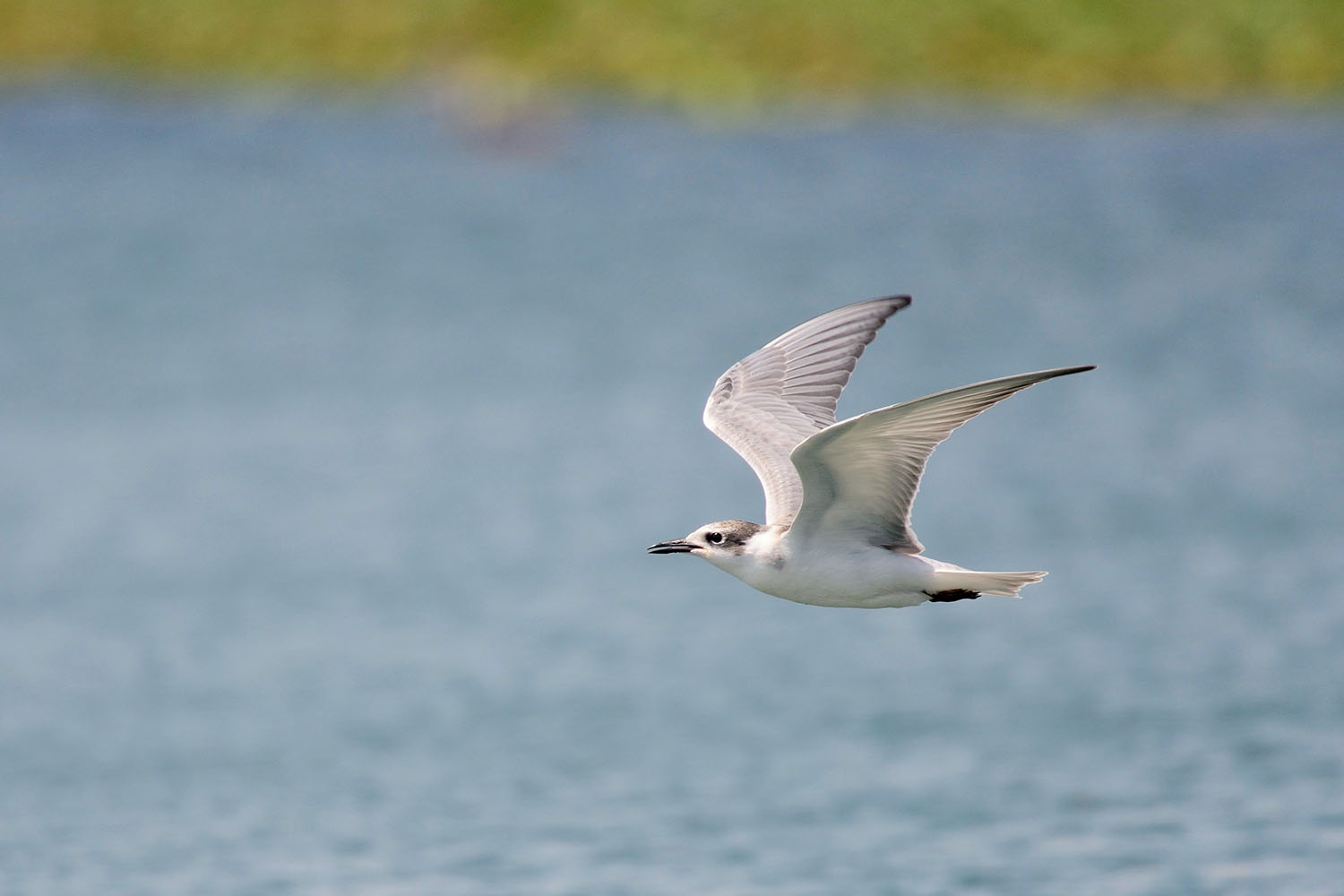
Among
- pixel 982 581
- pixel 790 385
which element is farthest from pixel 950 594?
pixel 790 385

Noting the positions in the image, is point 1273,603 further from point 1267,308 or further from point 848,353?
point 1267,308

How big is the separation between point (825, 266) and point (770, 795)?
19.0 meters

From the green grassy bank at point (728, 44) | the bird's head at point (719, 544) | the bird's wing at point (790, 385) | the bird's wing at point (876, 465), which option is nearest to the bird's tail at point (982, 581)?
the bird's wing at point (876, 465)

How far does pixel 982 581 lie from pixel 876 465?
0.63 metres

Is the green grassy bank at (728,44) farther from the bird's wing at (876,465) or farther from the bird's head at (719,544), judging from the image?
the bird's head at (719,544)

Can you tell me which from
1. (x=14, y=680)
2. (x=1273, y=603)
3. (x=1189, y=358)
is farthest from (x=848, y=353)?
(x=1189, y=358)

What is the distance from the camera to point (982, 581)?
305 inches

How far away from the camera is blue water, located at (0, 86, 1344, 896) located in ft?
46.3

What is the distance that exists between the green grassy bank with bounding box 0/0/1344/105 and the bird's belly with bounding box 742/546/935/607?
33.5 meters

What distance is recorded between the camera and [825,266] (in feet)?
107

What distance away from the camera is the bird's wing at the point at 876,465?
7.28 metres

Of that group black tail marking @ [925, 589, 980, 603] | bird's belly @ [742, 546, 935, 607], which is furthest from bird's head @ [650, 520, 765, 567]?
black tail marking @ [925, 589, 980, 603]

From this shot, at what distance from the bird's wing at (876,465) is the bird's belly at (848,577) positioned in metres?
0.11

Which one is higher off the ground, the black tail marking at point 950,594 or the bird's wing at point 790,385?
the bird's wing at point 790,385
